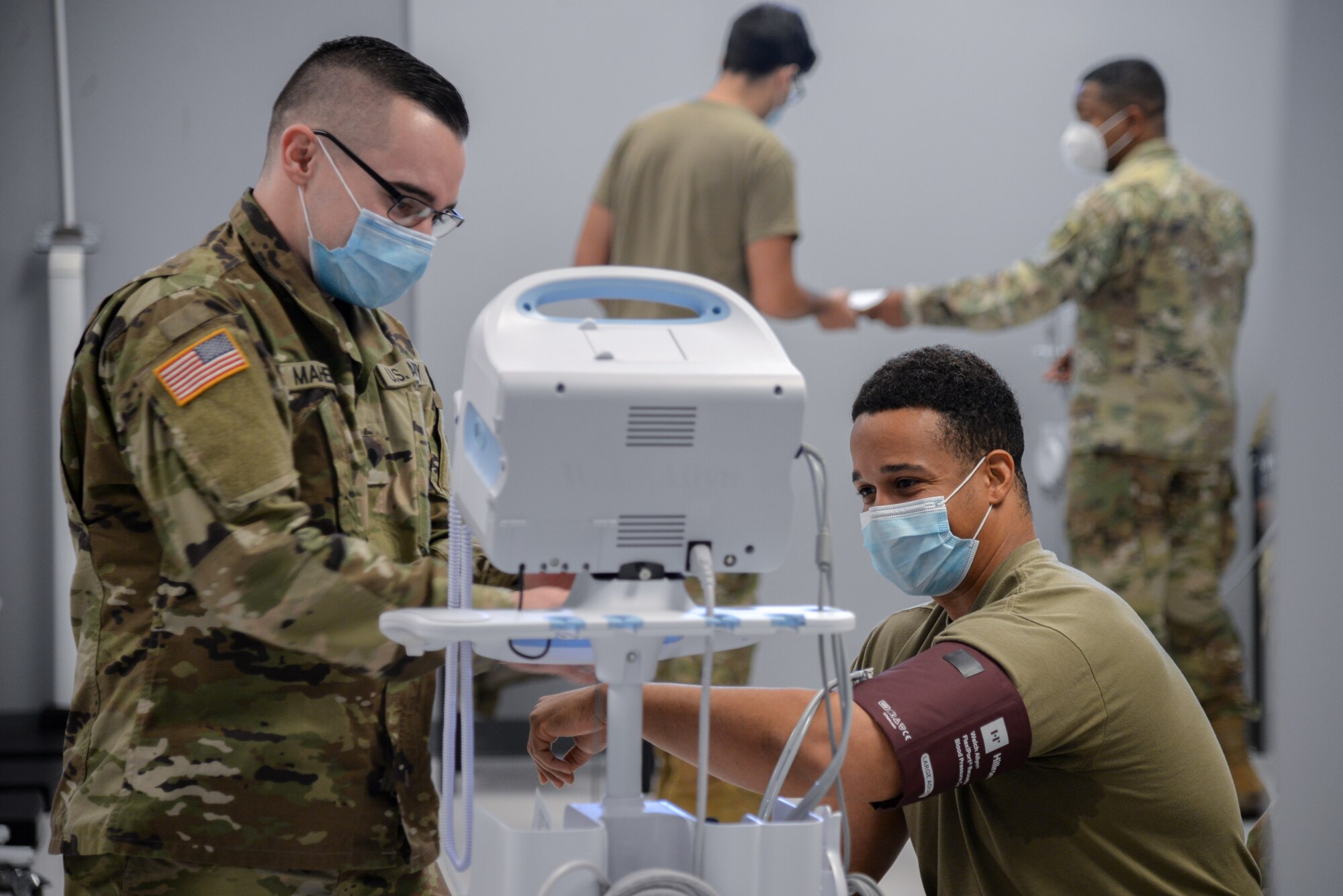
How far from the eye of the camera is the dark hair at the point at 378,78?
135cm

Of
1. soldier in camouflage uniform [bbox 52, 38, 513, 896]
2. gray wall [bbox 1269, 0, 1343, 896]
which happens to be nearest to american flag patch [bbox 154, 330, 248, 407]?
soldier in camouflage uniform [bbox 52, 38, 513, 896]

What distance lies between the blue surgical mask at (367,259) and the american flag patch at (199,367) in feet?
0.73

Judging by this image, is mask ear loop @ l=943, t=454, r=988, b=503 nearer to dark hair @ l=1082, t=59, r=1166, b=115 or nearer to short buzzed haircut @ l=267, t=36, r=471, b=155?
short buzzed haircut @ l=267, t=36, r=471, b=155

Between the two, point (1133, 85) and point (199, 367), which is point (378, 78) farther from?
point (1133, 85)

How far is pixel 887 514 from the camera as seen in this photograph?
158cm

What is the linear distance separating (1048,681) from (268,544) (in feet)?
2.51

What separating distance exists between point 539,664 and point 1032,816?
63cm

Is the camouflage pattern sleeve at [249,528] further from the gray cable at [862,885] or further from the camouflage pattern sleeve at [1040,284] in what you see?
the camouflage pattern sleeve at [1040,284]

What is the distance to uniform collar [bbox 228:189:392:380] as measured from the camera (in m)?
1.31

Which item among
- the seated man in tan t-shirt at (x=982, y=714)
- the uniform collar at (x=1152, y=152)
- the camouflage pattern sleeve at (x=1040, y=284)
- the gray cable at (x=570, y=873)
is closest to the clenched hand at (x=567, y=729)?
the seated man in tan t-shirt at (x=982, y=714)

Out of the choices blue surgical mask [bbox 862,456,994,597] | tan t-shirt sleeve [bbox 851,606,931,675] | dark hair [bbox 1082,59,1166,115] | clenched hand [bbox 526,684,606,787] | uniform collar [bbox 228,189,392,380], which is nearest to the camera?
clenched hand [bbox 526,684,606,787]

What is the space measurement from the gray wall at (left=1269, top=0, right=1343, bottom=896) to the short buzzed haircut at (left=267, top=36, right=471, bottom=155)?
2.64 ft

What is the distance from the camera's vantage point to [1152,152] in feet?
11.1

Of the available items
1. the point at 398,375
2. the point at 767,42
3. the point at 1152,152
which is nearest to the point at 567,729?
the point at 398,375
